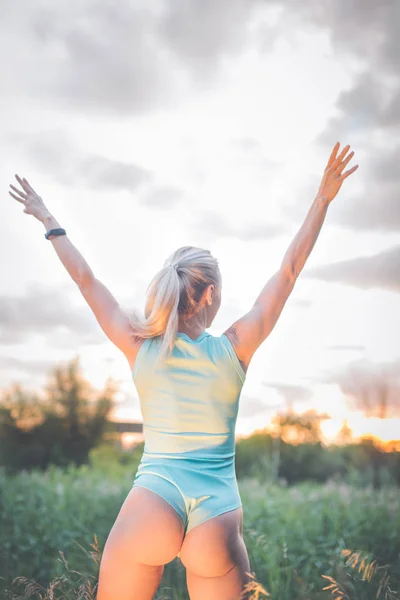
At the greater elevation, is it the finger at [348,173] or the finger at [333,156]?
the finger at [333,156]

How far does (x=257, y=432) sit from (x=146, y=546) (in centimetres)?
1270

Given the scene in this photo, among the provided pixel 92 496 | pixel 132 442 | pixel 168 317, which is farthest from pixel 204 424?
pixel 132 442

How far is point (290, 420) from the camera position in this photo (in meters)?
14.9

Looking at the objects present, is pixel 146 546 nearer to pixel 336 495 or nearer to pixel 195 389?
pixel 195 389

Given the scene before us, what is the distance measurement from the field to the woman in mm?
1401

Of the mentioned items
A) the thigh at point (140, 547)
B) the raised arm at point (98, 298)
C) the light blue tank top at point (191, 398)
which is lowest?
the thigh at point (140, 547)

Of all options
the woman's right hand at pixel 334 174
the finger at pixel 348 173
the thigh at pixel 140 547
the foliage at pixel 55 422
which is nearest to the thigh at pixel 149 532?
the thigh at pixel 140 547

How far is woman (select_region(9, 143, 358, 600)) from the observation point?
2.04 meters

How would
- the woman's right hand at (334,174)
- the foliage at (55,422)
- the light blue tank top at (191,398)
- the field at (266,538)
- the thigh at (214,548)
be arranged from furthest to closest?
1. the foliage at (55,422)
2. the field at (266,538)
3. the woman's right hand at (334,174)
4. the light blue tank top at (191,398)
5. the thigh at (214,548)

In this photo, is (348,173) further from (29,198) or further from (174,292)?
(29,198)

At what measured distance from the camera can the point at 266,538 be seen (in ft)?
17.4

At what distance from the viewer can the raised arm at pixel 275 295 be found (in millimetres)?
2246

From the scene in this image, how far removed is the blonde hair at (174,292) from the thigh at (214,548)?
0.58m

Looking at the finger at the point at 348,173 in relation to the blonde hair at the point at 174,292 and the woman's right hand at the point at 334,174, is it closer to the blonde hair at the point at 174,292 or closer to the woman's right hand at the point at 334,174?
the woman's right hand at the point at 334,174
